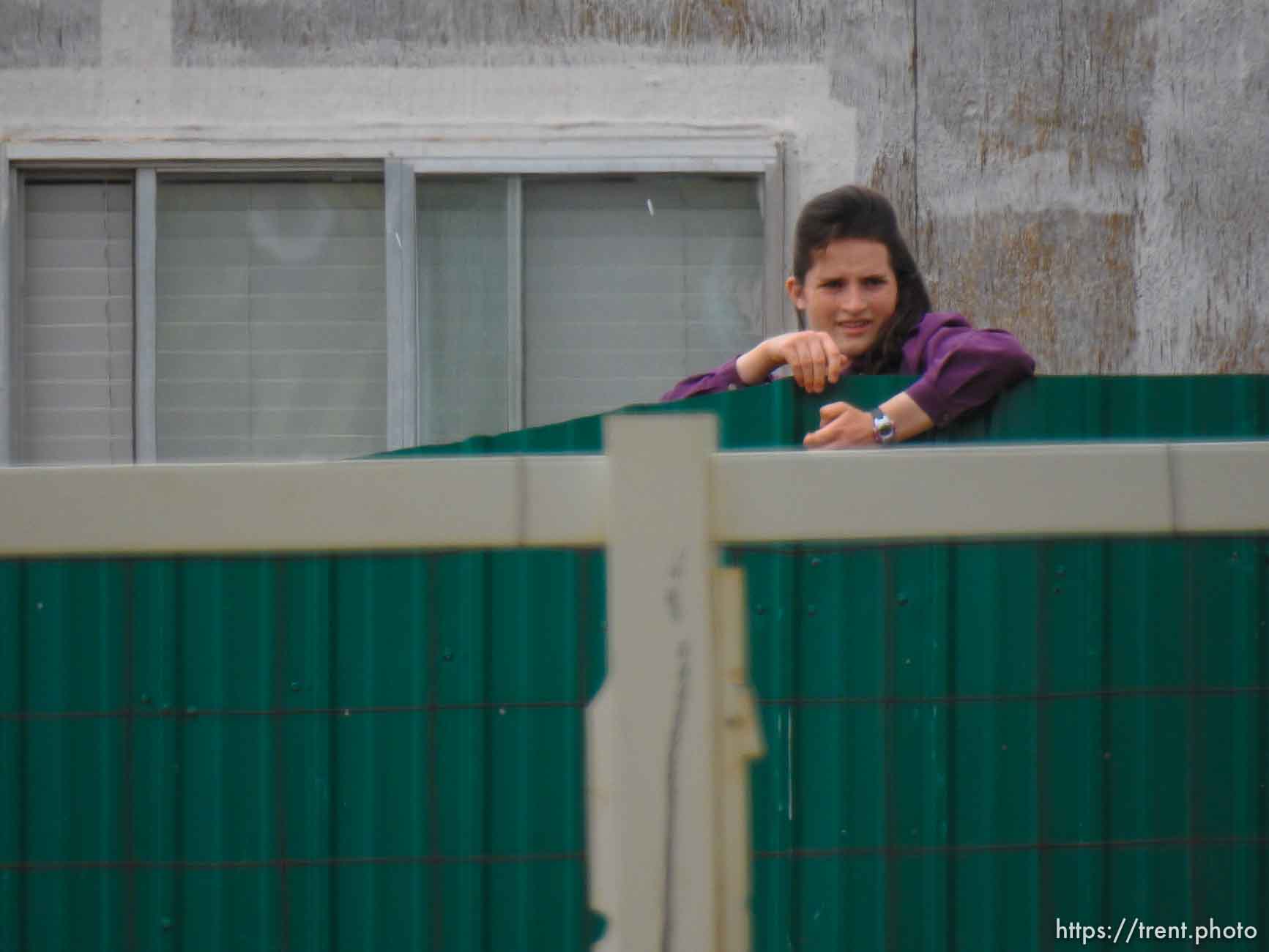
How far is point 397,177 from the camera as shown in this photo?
201 inches

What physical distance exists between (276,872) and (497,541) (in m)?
0.80

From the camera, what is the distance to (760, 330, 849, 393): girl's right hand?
107 inches

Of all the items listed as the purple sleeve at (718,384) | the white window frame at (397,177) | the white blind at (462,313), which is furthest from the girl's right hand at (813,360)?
the white blind at (462,313)

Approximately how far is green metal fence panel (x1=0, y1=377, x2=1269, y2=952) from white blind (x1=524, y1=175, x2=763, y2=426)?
2.69 m

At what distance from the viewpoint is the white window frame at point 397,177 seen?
16.7 ft

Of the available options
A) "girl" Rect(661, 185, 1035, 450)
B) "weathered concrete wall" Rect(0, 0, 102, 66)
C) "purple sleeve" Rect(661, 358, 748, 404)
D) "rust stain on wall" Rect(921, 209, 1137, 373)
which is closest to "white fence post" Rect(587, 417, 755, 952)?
"girl" Rect(661, 185, 1035, 450)

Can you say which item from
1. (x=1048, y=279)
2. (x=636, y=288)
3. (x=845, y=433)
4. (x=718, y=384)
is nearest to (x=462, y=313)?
(x=636, y=288)

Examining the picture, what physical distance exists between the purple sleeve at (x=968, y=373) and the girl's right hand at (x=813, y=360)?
15 cm

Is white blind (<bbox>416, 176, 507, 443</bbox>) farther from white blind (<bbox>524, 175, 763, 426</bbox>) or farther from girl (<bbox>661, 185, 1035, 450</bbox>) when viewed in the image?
girl (<bbox>661, 185, 1035, 450</bbox>)

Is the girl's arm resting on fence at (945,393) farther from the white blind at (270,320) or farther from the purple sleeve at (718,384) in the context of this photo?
the white blind at (270,320)

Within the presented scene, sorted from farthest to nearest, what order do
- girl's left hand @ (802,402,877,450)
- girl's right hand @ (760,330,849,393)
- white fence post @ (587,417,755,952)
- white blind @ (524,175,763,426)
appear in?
white blind @ (524,175,763,426)
girl's right hand @ (760,330,849,393)
girl's left hand @ (802,402,877,450)
white fence post @ (587,417,755,952)

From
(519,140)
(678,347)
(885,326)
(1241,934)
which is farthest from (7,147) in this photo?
(1241,934)

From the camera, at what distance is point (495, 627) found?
240 centimetres

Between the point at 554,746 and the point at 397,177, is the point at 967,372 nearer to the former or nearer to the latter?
the point at 554,746
